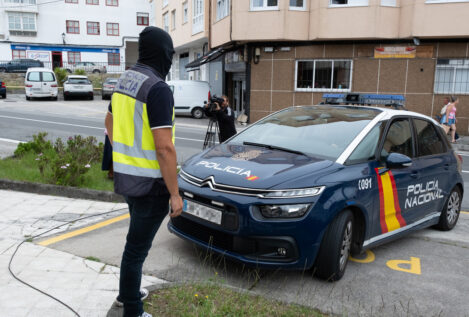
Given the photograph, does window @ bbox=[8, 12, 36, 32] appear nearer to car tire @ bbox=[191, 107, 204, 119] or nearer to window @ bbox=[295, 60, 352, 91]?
car tire @ bbox=[191, 107, 204, 119]

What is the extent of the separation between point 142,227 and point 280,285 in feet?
5.32

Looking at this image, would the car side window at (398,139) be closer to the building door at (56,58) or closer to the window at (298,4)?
the window at (298,4)

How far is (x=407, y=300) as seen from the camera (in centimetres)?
366

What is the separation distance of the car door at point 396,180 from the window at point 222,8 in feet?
57.7

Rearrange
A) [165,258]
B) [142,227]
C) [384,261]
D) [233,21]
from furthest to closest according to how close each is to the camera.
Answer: [233,21], [384,261], [165,258], [142,227]

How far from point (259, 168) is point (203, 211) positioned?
637 mm

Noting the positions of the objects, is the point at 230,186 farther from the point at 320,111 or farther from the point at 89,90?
the point at 89,90

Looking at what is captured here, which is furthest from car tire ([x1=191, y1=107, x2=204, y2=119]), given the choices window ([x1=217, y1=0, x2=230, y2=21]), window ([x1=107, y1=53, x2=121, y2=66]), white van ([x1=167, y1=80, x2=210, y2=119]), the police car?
window ([x1=107, y1=53, x2=121, y2=66])

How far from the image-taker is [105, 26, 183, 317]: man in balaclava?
2.55 metres

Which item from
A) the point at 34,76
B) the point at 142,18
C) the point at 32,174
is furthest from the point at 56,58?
the point at 32,174

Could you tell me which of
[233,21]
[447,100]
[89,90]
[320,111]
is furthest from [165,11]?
[320,111]

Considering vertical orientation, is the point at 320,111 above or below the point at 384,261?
above

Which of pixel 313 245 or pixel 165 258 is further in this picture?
pixel 165 258

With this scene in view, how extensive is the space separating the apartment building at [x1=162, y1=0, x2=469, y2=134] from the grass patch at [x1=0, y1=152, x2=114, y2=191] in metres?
13.9
